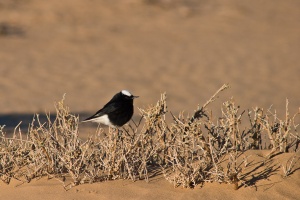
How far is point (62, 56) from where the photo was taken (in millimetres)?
20641

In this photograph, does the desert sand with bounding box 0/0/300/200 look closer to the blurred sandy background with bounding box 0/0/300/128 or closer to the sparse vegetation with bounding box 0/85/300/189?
the blurred sandy background with bounding box 0/0/300/128

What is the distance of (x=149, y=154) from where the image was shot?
7316 mm

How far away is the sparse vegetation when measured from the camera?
687 centimetres

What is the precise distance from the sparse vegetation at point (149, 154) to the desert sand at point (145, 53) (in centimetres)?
606

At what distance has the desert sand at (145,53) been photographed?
55.1 ft

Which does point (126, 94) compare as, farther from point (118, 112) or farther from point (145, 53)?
point (145, 53)

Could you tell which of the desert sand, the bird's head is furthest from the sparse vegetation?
the desert sand

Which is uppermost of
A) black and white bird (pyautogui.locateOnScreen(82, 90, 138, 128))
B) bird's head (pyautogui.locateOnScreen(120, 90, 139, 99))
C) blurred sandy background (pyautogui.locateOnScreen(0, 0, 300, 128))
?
blurred sandy background (pyautogui.locateOnScreen(0, 0, 300, 128))

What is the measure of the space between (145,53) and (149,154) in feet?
46.1

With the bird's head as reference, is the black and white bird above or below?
below

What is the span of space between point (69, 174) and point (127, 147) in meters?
0.57

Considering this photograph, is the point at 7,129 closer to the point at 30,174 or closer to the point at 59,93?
the point at 59,93

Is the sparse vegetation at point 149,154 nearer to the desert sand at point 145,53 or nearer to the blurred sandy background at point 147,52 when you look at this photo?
the desert sand at point 145,53

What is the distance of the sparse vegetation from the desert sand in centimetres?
606
